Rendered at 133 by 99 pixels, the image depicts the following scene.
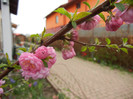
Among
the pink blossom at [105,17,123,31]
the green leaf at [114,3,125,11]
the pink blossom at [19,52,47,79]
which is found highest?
the green leaf at [114,3,125,11]

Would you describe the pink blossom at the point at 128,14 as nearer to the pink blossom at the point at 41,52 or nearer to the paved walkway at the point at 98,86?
the pink blossom at the point at 41,52

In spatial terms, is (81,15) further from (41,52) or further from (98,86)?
(98,86)

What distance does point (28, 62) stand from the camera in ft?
1.41

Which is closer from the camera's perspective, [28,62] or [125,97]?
[28,62]

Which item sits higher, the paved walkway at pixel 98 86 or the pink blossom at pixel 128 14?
the pink blossom at pixel 128 14

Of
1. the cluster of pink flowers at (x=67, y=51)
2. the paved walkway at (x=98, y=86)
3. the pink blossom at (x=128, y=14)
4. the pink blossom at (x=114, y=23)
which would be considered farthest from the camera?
the paved walkway at (x=98, y=86)

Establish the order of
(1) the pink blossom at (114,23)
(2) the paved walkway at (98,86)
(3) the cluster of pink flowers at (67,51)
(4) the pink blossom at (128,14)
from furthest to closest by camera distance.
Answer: (2) the paved walkway at (98,86) → (3) the cluster of pink flowers at (67,51) → (1) the pink blossom at (114,23) → (4) the pink blossom at (128,14)

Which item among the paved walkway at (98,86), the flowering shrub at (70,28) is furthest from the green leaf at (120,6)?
→ the paved walkway at (98,86)

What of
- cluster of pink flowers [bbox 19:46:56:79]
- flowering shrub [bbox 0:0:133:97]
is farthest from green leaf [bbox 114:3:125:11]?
cluster of pink flowers [bbox 19:46:56:79]

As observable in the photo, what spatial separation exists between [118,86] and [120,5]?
3.33 m

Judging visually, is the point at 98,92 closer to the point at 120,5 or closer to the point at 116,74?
the point at 116,74

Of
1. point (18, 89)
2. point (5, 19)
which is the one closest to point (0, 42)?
point (5, 19)

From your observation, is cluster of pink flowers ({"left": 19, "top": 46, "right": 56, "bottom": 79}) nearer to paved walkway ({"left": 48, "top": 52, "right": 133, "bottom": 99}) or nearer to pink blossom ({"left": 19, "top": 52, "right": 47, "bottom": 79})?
pink blossom ({"left": 19, "top": 52, "right": 47, "bottom": 79})

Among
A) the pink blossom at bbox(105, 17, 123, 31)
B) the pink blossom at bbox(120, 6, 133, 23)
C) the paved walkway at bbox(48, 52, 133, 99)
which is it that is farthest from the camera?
the paved walkway at bbox(48, 52, 133, 99)
